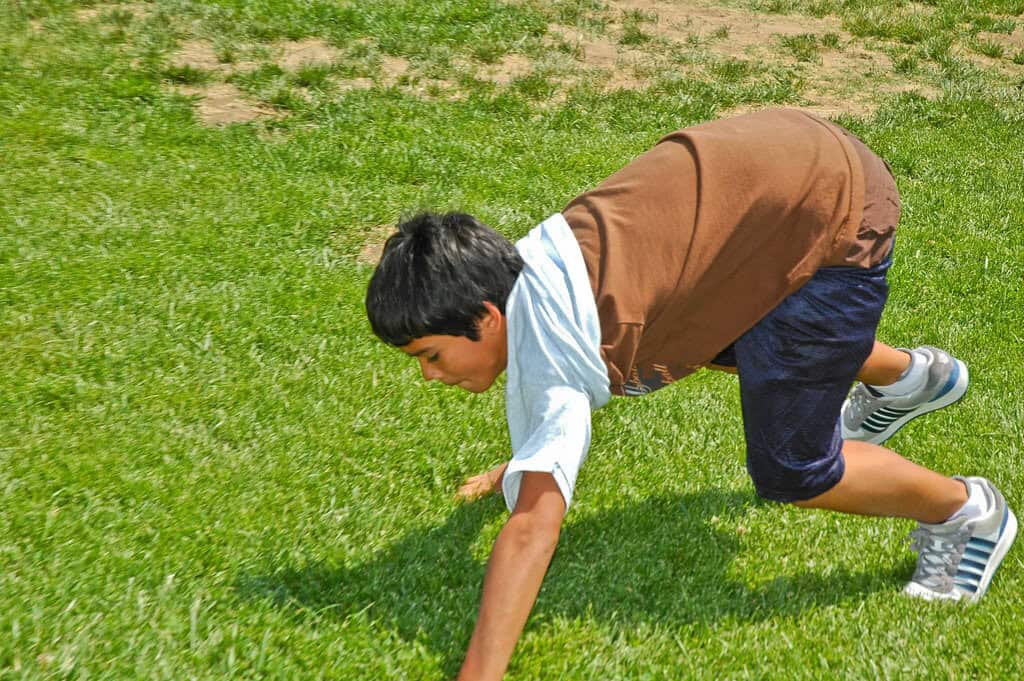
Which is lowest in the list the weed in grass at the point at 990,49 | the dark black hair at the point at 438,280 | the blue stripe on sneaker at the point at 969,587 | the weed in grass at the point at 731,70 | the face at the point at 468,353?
the weed in grass at the point at 990,49

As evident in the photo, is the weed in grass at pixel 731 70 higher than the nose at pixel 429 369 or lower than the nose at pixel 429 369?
lower

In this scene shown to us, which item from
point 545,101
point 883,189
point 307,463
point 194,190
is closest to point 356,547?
point 307,463

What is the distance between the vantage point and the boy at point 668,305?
7.98ft

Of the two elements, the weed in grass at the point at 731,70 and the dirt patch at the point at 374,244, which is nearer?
the dirt patch at the point at 374,244

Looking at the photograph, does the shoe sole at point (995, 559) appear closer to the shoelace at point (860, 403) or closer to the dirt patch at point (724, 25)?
the shoelace at point (860, 403)

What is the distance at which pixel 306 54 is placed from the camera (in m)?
7.91

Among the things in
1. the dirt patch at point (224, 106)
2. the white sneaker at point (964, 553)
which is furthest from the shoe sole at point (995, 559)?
the dirt patch at point (224, 106)

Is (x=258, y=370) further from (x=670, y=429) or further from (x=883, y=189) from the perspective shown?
(x=883, y=189)

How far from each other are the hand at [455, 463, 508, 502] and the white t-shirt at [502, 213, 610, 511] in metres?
1.06

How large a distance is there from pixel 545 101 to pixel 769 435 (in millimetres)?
5209

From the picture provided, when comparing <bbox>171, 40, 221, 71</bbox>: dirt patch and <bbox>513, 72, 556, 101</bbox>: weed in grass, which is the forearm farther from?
<bbox>171, 40, 221, 71</bbox>: dirt patch

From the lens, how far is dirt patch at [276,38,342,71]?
7.66m

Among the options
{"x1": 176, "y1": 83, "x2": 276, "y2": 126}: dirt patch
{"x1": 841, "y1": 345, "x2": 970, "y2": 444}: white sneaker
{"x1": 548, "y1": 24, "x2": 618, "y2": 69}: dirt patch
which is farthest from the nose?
{"x1": 548, "y1": 24, "x2": 618, "y2": 69}: dirt patch

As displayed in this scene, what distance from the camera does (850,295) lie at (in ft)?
9.03
